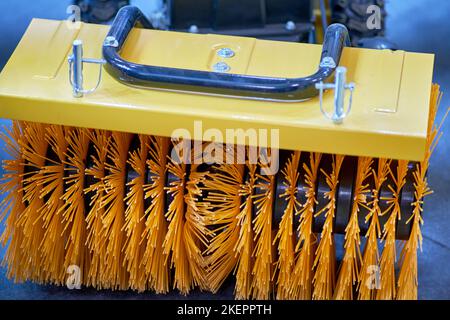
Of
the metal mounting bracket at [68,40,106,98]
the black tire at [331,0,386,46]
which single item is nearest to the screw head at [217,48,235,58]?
the metal mounting bracket at [68,40,106,98]

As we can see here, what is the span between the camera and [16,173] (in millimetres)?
2068

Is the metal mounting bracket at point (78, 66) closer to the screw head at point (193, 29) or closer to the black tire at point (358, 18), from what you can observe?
the screw head at point (193, 29)

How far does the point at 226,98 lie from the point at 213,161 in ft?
0.56

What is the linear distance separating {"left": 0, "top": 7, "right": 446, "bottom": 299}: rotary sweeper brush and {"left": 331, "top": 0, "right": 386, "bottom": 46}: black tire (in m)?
0.60

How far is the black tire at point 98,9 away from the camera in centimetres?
263

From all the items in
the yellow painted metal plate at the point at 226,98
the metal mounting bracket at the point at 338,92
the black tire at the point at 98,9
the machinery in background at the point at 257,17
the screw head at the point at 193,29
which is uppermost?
the metal mounting bracket at the point at 338,92

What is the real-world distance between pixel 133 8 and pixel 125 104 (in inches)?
12.6

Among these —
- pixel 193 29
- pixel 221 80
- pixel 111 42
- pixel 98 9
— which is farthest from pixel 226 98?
pixel 98 9

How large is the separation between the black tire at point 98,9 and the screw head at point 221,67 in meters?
0.74

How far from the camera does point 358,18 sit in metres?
2.63

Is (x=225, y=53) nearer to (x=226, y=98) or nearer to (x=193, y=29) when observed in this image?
(x=226, y=98)

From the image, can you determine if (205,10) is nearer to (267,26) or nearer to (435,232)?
(267,26)

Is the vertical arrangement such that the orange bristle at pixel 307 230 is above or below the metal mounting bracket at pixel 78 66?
below

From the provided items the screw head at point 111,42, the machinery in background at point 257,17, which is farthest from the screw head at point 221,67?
the machinery in background at point 257,17
